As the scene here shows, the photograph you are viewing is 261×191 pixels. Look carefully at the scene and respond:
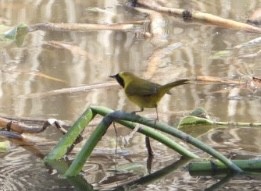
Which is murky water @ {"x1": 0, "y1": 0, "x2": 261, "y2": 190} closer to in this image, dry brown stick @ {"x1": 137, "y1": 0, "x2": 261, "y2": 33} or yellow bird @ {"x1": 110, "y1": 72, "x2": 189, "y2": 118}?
dry brown stick @ {"x1": 137, "y1": 0, "x2": 261, "y2": 33}

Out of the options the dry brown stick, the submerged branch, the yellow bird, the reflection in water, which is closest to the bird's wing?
the yellow bird

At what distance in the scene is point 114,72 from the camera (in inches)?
191

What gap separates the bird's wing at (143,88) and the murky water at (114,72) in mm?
375

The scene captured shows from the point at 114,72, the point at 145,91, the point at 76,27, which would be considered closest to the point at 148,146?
the point at 145,91

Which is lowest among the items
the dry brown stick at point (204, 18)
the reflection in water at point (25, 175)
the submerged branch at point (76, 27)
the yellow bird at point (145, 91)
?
the reflection in water at point (25, 175)

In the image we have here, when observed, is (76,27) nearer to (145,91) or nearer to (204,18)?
(204,18)

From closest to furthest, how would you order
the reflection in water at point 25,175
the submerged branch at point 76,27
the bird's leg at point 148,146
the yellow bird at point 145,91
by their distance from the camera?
1. the yellow bird at point 145,91
2. the reflection in water at point 25,175
3. the bird's leg at point 148,146
4. the submerged branch at point 76,27

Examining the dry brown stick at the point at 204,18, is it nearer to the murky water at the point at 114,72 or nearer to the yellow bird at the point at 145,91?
the murky water at the point at 114,72

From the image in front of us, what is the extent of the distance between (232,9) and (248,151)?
2.93 m

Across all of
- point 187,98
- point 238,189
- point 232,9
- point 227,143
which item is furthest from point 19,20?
point 238,189

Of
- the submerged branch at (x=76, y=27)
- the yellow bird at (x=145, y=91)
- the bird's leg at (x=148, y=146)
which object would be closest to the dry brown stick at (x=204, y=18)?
the submerged branch at (x=76, y=27)

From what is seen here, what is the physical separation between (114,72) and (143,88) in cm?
178

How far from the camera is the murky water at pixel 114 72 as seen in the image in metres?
3.39

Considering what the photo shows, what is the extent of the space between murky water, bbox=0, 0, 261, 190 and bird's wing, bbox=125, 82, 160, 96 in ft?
1.23
